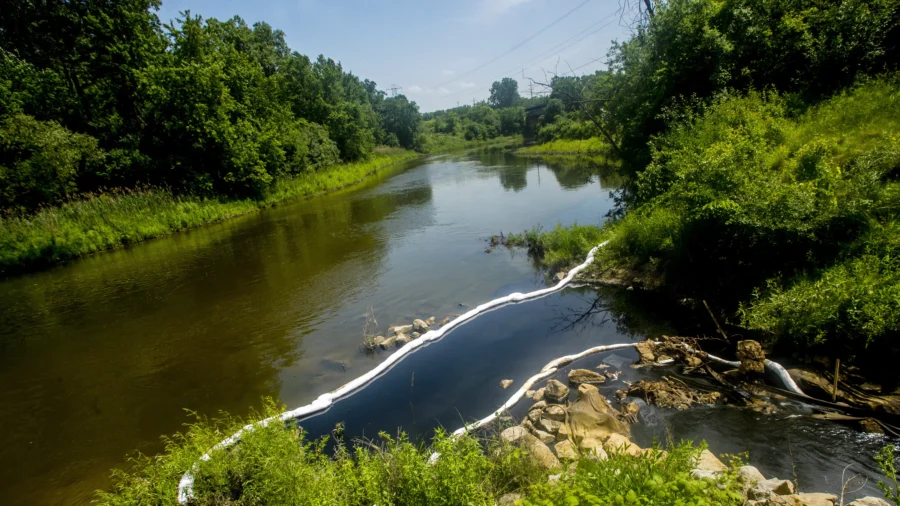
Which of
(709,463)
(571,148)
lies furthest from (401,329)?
(571,148)

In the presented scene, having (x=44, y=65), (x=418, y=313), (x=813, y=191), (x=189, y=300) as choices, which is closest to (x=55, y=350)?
(x=189, y=300)

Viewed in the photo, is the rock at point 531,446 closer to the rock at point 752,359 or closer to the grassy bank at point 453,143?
the rock at point 752,359

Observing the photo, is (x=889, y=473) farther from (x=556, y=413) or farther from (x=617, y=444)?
(x=556, y=413)

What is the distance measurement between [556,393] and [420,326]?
3.55m

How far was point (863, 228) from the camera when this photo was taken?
19.5ft

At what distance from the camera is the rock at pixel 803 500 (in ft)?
10.4

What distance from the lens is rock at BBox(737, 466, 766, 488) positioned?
3.43m

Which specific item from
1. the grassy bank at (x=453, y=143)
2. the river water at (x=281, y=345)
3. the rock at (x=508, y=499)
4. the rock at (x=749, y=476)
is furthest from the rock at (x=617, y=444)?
the grassy bank at (x=453, y=143)

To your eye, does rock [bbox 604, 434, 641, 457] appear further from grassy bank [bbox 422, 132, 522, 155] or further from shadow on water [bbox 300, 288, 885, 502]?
grassy bank [bbox 422, 132, 522, 155]

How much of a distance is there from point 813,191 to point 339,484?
27.1 feet

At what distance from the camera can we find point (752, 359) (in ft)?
18.8

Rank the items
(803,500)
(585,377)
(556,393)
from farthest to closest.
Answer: (585,377) < (556,393) < (803,500)

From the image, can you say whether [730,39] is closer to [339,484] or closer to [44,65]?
[339,484]

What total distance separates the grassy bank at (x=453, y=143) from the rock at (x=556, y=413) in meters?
70.5
